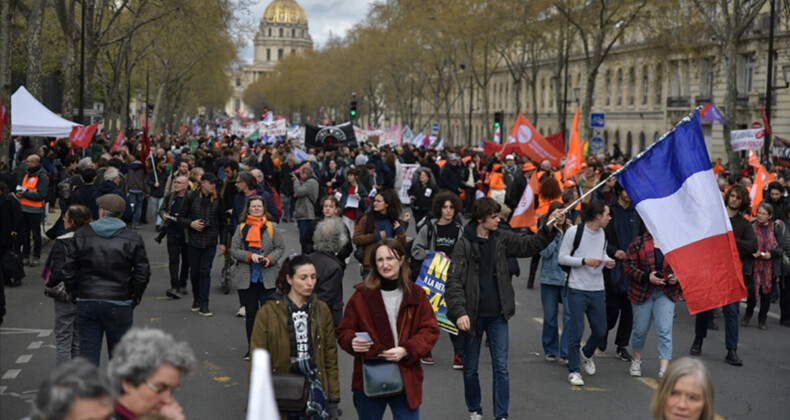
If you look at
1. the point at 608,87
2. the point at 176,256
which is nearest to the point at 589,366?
the point at 176,256

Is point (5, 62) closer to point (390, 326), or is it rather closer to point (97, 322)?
point (97, 322)

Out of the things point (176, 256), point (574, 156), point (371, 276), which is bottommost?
point (176, 256)

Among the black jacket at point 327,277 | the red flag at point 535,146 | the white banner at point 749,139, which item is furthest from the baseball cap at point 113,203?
the white banner at point 749,139

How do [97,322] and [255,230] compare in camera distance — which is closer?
[97,322]

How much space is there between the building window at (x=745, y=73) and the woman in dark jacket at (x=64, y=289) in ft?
141

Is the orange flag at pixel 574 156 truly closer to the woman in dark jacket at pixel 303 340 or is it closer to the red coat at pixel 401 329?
the red coat at pixel 401 329

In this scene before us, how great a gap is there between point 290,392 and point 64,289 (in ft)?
10.1

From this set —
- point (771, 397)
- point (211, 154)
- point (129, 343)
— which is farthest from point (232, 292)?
point (129, 343)

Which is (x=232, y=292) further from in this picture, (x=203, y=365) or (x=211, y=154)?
(x=211, y=154)

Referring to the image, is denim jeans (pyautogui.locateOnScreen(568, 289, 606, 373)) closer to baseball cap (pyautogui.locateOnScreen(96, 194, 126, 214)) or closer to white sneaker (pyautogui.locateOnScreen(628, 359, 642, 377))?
white sneaker (pyautogui.locateOnScreen(628, 359, 642, 377))

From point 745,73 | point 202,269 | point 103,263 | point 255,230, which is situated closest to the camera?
point 103,263

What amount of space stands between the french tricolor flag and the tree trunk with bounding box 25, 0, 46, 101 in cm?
1677

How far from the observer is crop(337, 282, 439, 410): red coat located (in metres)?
6.15

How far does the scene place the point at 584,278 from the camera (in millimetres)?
9234
